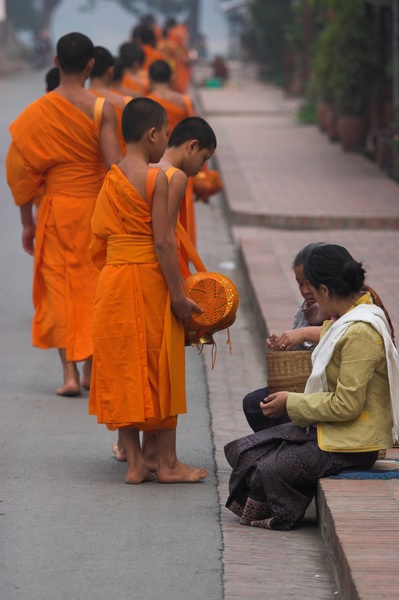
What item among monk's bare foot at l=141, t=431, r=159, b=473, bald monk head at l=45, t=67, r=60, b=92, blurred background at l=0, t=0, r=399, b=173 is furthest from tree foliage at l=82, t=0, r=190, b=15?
monk's bare foot at l=141, t=431, r=159, b=473

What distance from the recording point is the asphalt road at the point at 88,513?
4.68m

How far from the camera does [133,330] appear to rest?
5770 mm

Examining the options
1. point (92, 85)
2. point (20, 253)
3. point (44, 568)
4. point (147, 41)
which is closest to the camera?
point (44, 568)

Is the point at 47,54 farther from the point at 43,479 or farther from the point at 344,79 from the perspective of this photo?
the point at 43,479

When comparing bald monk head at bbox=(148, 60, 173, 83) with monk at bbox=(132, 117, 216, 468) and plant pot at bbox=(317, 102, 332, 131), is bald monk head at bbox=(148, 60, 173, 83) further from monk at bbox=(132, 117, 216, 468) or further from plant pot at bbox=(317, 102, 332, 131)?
plant pot at bbox=(317, 102, 332, 131)

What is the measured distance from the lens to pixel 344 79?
1955 cm

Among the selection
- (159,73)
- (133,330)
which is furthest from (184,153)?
(159,73)

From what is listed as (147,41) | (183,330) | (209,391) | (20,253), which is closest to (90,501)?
(183,330)

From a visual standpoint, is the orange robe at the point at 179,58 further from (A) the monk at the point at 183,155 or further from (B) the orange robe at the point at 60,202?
(A) the monk at the point at 183,155

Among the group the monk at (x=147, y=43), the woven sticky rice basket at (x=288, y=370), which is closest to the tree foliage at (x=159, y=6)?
the monk at (x=147, y=43)

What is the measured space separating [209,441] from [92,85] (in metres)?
2.93

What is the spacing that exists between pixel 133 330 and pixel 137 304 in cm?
11

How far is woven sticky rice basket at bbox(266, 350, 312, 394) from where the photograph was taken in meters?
5.51

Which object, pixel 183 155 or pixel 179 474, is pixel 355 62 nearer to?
pixel 183 155
